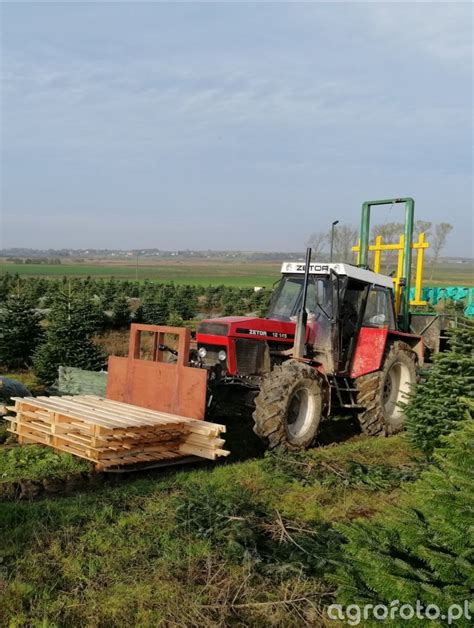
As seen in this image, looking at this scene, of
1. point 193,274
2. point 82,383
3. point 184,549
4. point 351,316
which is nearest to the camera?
point 184,549

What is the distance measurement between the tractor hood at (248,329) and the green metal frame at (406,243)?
2.15 m

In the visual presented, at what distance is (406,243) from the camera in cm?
1039

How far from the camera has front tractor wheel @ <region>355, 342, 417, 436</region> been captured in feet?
30.2

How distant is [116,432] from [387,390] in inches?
190

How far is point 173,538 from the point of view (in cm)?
484

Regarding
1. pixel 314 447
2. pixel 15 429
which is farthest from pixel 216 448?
pixel 15 429

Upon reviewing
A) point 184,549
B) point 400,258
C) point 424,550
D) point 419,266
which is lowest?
point 184,549

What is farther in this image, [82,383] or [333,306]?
[82,383]

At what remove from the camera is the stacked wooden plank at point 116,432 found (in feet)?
21.6

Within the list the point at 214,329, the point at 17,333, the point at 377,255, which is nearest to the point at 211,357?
the point at 214,329

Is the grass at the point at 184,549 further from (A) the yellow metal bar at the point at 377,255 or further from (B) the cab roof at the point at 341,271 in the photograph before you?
(A) the yellow metal bar at the point at 377,255

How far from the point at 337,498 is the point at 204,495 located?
4.68 feet

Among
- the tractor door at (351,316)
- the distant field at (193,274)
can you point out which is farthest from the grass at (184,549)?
the distant field at (193,274)

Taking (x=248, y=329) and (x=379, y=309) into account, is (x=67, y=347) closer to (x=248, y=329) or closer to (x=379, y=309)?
(x=248, y=329)
